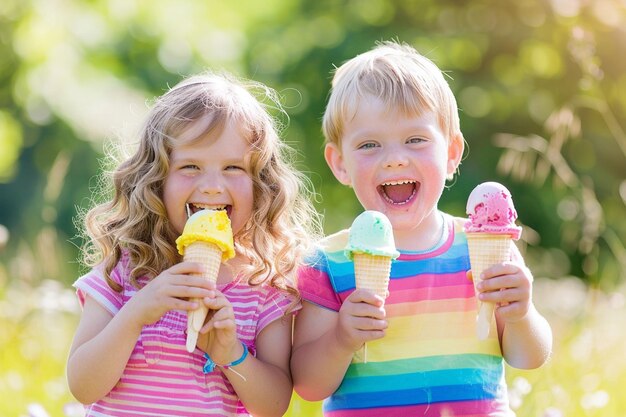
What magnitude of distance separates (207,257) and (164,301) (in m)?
0.18

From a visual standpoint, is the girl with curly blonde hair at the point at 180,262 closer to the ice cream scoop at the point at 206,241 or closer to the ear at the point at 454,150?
the ice cream scoop at the point at 206,241

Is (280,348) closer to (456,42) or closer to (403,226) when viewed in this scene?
(403,226)

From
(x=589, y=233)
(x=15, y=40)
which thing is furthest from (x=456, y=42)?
(x=589, y=233)

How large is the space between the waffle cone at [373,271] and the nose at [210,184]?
1.70 ft

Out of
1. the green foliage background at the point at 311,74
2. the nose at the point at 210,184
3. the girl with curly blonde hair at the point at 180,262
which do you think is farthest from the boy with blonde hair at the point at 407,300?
the green foliage background at the point at 311,74

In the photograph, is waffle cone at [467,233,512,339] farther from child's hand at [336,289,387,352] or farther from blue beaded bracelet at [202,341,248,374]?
blue beaded bracelet at [202,341,248,374]

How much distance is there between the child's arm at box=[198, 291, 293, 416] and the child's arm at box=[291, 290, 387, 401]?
5 centimetres

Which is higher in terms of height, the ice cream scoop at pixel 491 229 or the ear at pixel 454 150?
the ear at pixel 454 150

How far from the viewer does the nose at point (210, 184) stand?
123 inches

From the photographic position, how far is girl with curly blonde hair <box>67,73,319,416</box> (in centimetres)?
308

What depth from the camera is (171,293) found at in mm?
2881

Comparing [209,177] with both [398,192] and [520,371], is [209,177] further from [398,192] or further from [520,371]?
[520,371]

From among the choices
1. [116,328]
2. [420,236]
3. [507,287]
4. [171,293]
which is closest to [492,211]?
[507,287]

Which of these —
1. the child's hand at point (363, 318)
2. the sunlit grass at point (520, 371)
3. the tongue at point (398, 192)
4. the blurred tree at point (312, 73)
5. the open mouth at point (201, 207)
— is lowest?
the sunlit grass at point (520, 371)
